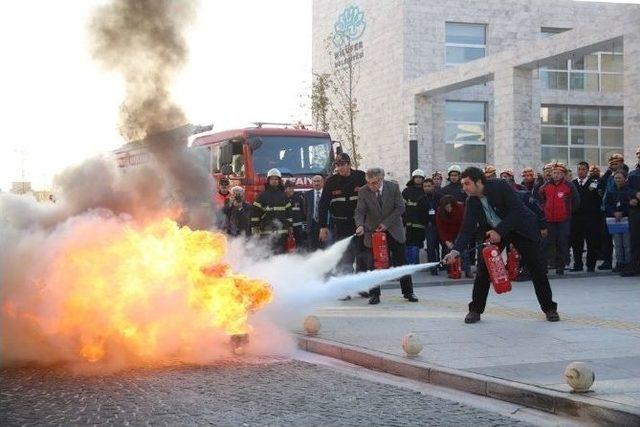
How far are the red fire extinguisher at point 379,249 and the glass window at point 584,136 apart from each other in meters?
28.2

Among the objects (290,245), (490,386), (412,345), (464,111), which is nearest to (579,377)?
(490,386)

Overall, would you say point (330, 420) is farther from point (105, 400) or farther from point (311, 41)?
point (311, 41)

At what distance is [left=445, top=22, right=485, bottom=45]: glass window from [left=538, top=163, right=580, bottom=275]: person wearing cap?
2283cm

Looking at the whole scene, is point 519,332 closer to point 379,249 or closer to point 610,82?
point 379,249

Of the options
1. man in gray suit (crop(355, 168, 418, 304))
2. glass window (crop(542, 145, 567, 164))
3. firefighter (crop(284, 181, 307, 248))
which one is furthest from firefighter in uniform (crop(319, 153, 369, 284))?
glass window (crop(542, 145, 567, 164))

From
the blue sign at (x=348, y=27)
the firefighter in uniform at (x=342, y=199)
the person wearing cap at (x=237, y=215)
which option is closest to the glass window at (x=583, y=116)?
the blue sign at (x=348, y=27)

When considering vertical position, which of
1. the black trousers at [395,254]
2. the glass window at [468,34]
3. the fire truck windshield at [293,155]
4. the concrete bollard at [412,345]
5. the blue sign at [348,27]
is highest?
the blue sign at [348,27]

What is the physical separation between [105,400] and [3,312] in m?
2.01

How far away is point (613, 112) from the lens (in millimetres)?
39031

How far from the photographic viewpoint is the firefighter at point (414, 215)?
1562cm

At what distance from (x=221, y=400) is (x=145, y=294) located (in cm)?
193

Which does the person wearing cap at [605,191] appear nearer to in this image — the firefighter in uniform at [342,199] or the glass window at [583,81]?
the firefighter in uniform at [342,199]

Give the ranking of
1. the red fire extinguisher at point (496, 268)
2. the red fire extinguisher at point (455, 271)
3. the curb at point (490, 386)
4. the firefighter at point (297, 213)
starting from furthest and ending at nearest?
the red fire extinguisher at point (455, 271)
the firefighter at point (297, 213)
the red fire extinguisher at point (496, 268)
the curb at point (490, 386)

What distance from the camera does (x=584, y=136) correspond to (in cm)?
3831
